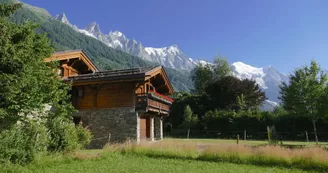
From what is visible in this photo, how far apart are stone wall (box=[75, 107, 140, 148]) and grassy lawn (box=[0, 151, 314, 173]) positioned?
22.4 ft

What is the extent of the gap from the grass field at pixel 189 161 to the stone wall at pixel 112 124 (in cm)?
492

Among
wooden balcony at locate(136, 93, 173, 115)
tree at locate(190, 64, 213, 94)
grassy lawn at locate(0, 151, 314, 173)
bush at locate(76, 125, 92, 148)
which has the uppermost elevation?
tree at locate(190, 64, 213, 94)

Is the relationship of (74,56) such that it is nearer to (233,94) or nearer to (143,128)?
(143,128)

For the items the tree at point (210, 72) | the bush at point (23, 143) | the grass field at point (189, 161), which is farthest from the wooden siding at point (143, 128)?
the tree at point (210, 72)

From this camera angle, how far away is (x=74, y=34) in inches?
5768

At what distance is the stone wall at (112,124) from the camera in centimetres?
2003

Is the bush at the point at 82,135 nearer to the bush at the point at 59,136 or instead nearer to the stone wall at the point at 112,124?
the bush at the point at 59,136

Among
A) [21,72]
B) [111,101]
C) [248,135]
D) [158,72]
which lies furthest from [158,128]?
[21,72]

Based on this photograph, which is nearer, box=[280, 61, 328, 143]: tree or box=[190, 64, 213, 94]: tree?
box=[280, 61, 328, 143]: tree

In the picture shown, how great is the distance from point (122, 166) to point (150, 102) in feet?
33.3

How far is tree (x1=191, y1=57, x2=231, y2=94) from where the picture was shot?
59531 mm

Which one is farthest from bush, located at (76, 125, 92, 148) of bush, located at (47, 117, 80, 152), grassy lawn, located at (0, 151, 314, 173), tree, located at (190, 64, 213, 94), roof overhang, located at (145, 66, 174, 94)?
tree, located at (190, 64, 213, 94)

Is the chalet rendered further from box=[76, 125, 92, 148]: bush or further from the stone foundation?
the stone foundation

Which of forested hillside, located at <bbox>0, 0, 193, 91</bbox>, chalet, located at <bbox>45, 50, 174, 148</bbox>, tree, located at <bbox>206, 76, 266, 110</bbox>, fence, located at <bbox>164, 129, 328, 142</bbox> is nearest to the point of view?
chalet, located at <bbox>45, 50, 174, 148</bbox>
